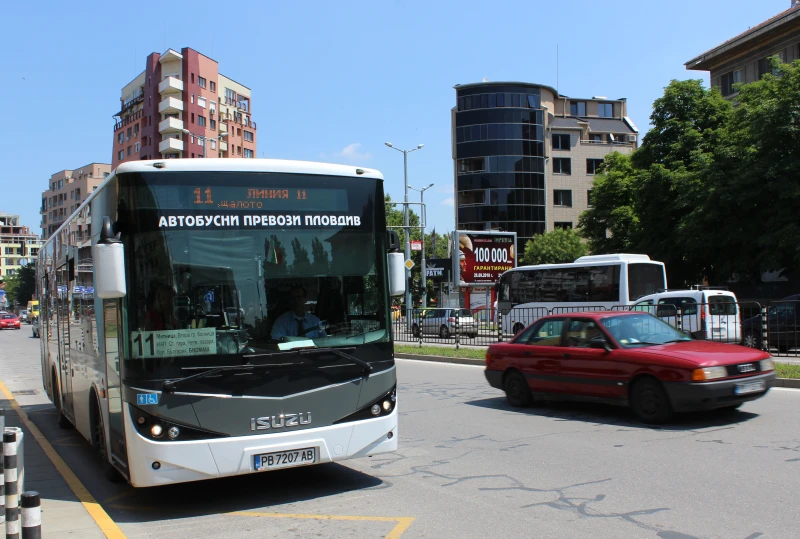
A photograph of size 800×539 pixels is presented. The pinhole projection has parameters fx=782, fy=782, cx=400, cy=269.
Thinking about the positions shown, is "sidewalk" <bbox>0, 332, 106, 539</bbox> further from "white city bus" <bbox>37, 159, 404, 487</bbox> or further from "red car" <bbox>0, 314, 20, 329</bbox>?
"red car" <bbox>0, 314, 20, 329</bbox>

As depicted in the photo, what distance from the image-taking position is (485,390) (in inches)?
573

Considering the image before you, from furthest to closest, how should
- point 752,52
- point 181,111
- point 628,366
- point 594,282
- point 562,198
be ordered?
1. point 181,111
2. point 562,198
3. point 752,52
4. point 594,282
5. point 628,366

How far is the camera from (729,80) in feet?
167

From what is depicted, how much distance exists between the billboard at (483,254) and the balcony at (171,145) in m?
47.9

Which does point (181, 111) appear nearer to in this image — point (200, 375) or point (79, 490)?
point (79, 490)

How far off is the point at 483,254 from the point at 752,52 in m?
21.7

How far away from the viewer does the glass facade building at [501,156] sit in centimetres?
7688

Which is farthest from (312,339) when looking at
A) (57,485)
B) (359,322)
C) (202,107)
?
(202,107)

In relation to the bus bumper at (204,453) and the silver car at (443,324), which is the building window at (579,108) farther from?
the bus bumper at (204,453)

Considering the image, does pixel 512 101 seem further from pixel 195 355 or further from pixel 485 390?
pixel 195 355

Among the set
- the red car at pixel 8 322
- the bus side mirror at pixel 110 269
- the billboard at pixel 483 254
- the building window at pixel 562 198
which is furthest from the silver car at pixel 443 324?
the red car at pixel 8 322

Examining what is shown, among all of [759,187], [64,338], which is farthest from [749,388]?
[759,187]

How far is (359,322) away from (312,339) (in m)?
0.49

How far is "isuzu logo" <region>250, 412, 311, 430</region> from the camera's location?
6.52m
